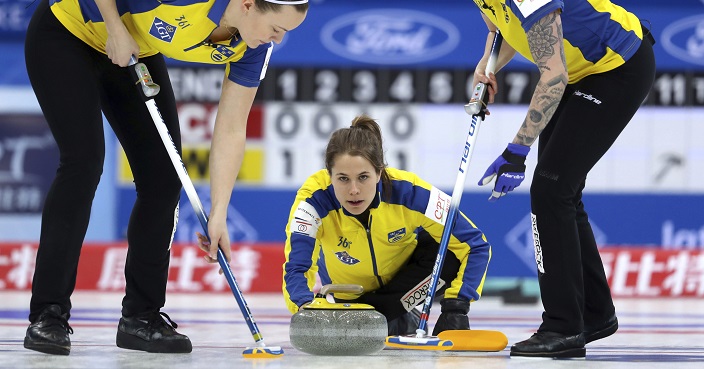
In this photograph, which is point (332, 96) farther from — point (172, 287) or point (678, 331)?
point (678, 331)

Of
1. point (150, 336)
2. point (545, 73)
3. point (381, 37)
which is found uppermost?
point (381, 37)

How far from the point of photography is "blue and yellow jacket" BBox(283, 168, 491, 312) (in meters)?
4.16

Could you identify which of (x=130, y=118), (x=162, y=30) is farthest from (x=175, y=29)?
(x=130, y=118)

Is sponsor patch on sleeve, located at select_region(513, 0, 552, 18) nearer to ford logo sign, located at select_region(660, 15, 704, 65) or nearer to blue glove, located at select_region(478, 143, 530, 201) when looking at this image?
blue glove, located at select_region(478, 143, 530, 201)

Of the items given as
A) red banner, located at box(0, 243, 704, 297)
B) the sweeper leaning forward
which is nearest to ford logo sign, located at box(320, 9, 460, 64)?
red banner, located at box(0, 243, 704, 297)

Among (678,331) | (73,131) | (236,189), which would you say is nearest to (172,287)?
(236,189)

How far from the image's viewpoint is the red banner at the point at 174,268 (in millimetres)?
8477

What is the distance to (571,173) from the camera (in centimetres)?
361

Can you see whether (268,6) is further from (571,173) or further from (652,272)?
(652,272)

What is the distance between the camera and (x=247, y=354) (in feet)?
11.2

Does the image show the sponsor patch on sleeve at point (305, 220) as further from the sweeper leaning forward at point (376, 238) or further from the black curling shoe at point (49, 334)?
the black curling shoe at point (49, 334)

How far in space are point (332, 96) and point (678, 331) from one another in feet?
17.0

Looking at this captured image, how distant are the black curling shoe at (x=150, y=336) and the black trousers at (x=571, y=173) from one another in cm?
118

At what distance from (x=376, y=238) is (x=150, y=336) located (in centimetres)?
107
